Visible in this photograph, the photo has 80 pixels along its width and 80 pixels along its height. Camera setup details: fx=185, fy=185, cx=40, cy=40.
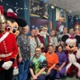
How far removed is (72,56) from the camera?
4.14 m

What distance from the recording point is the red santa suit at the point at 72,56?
411cm

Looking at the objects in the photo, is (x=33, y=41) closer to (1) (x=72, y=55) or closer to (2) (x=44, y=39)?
(2) (x=44, y=39)

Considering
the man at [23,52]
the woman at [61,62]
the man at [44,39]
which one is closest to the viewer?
the man at [23,52]

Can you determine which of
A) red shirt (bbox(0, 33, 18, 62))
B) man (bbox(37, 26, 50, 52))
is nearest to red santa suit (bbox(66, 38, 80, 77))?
man (bbox(37, 26, 50, 52))

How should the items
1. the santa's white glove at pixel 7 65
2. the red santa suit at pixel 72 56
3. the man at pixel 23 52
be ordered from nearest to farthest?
the santa's white glove at pixel 7 65 < the man at pixel 23 52 < the red santa suit at pixel 72 56

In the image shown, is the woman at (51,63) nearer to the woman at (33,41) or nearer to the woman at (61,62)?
the woman at (61,62)

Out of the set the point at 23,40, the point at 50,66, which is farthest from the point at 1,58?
the point at 50,66

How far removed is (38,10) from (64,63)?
10.2ft

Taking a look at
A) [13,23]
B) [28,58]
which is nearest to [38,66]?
[28,58]

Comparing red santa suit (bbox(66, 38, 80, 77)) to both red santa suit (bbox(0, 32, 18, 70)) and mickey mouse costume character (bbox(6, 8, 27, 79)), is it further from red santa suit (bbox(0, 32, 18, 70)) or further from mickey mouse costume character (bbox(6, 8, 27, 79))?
red santa suit (bbox(0, 32, 18, 70))

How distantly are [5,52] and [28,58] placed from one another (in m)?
1.26

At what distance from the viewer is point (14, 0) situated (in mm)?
5520

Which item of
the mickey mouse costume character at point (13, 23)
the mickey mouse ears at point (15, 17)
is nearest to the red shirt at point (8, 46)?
the mickey mouse costume character at point (13, 23)

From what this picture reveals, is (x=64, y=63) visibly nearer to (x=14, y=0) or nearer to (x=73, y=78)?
(x=73, y=78)
